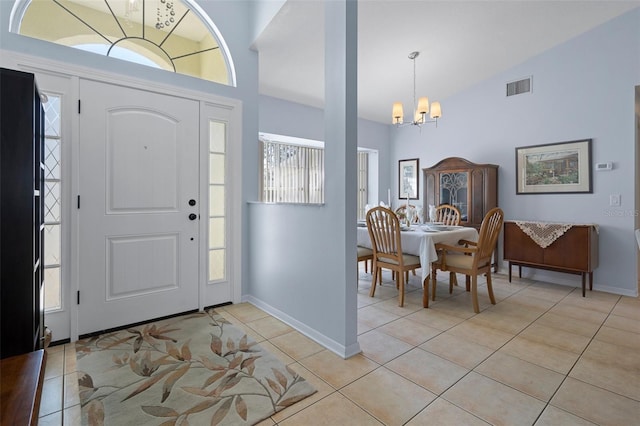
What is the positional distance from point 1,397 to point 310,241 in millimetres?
1851

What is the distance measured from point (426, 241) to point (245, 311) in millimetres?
1892

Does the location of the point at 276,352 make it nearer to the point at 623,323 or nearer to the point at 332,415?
the point at 332,415

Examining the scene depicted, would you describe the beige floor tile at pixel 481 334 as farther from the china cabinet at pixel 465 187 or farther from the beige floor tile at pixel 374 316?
the china cabinet at pixel 465 187

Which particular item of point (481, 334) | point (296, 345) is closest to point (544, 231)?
point (481, 334)

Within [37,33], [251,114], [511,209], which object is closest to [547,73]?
[511,209]

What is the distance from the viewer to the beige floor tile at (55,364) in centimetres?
194

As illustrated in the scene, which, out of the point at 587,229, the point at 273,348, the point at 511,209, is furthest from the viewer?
the point at 511,209

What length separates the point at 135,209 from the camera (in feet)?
8.62

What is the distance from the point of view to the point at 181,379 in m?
1.86

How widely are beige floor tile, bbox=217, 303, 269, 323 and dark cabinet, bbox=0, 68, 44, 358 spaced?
5.38 ft

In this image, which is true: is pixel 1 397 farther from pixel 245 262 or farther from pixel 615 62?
pixel 615 62

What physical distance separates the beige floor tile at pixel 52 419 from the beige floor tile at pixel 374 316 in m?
2.06

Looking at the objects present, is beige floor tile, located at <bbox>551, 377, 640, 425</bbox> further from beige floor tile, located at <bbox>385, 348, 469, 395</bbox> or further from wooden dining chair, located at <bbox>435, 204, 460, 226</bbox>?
wooden dining chair, located at <bbox>435, 204, 460, 226</bbox>

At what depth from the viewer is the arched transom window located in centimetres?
234
